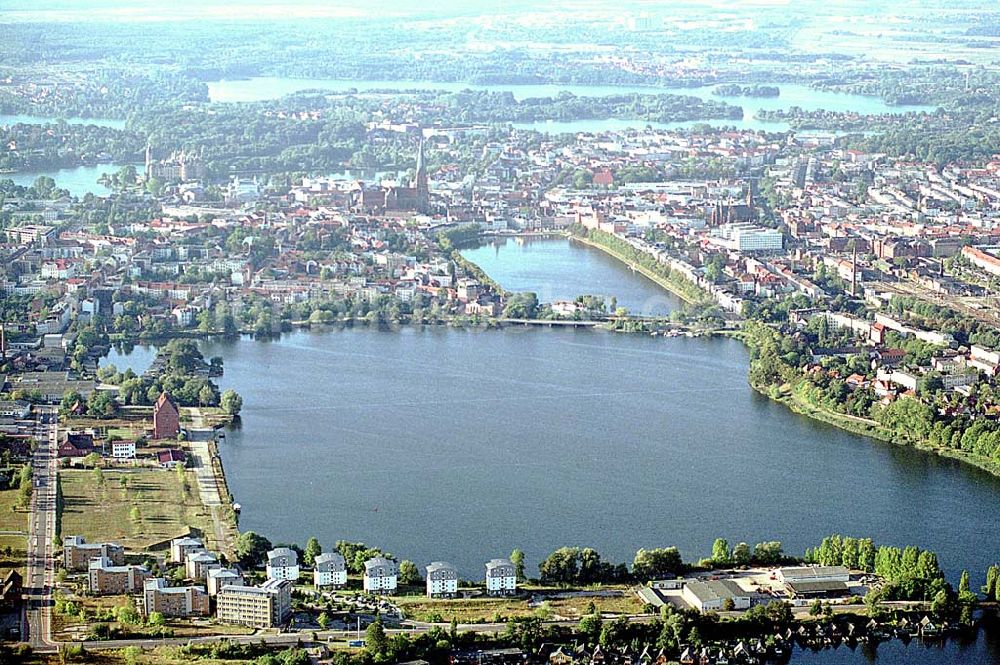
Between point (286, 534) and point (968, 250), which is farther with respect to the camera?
point (968, 250)

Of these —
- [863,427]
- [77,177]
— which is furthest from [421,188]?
[863,427]

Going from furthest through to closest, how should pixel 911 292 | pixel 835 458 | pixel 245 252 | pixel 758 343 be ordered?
pixel 245 252
pixel 911 292
pixel 758 343
pixel 835 458

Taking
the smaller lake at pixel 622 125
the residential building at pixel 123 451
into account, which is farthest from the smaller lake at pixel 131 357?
the smaller lake at pixel 622 125

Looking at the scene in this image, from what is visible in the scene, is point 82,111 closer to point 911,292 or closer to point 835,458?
point 911,292

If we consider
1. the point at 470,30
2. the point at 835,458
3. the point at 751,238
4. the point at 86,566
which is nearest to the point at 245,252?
the point at 751,238

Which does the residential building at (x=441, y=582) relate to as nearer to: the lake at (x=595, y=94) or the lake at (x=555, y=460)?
the lake at (x=555, y=460)
